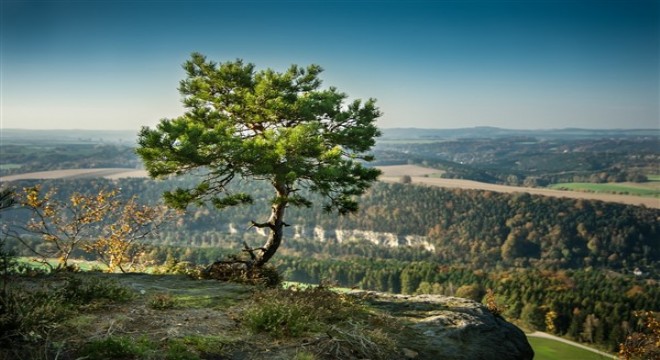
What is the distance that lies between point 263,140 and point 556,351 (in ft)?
230

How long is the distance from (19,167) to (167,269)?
569ft

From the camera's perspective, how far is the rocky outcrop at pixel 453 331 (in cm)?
891

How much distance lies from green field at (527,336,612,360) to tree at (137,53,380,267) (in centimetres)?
5822

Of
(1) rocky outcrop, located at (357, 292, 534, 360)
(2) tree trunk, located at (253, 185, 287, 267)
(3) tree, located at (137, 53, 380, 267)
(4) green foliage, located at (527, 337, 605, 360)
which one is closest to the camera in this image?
(1) rocky outcrop, located at (357, 292, 534, 360)

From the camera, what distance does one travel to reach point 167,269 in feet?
48.8

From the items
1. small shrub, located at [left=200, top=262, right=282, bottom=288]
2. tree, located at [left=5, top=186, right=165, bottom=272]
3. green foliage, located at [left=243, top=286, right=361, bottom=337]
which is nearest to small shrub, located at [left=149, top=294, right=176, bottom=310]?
green foliage, located at [left=243, top=286, right=361, bottom=337]

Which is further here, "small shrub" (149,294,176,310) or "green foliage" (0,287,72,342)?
"small shrub" (149,294,176,310)

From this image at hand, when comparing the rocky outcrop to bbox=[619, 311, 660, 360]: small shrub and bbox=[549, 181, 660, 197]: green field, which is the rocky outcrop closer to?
bbox=[619, 311, 660, 360]: small shrub

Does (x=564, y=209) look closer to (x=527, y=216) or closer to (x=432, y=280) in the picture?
(x=527, y=216)

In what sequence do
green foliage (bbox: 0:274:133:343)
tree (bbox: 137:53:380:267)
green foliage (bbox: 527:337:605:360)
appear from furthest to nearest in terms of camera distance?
green foliage (bbox: 527:337:605:360) → tree (bbox: 137:53:380:267) → green foliage (bbox: 0:274:133:343)

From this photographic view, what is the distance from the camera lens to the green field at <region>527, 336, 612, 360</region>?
6172 cm

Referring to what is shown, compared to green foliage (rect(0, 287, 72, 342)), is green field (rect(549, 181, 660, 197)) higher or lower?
lower

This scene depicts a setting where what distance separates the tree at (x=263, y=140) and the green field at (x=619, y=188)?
204228 millimetres

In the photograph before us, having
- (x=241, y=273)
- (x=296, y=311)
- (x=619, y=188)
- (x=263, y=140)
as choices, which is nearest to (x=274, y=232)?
(x=241, y=273)
